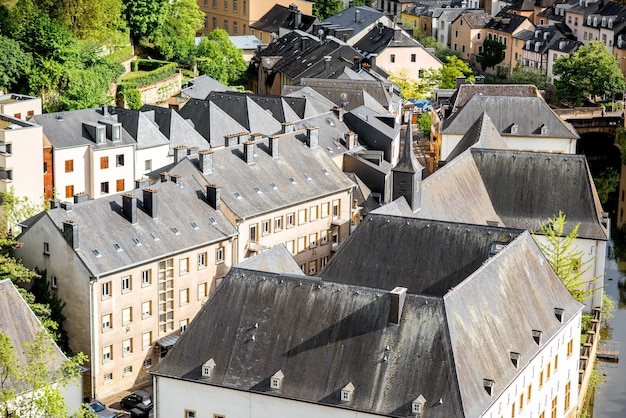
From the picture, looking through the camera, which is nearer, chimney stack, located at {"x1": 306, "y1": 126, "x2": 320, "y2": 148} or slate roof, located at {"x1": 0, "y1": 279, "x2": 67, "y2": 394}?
slate roof, located at {"x1": 0, "y1": 279, "x2": 67, "y2": 394}

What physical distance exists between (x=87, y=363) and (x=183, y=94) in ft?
174

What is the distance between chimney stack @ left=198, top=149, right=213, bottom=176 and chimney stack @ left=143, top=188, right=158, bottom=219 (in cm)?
677

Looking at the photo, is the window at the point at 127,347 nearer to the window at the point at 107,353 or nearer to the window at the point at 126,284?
the window at the point at 107,353

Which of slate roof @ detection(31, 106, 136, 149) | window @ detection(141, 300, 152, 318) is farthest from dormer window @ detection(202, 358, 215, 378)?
slate roof @ detection(31, 106, 136, 149)

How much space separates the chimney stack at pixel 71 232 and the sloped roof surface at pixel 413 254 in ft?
41.6

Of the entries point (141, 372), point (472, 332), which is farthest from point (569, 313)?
point (141, 372)

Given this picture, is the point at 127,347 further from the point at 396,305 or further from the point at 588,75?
the point at 588,75

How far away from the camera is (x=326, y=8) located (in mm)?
184750

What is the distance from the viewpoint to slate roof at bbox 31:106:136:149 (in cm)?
9288

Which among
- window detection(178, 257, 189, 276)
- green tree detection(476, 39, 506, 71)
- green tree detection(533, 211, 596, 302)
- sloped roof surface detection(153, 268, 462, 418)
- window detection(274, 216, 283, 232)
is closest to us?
sloped roof surface detection(153, 268, 462, 418)

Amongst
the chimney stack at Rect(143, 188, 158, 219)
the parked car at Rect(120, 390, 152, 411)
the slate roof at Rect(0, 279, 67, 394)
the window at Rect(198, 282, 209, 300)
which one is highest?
the chimney stack at Rect(143, 188, 158, 219)

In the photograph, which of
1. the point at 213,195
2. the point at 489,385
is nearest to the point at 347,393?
the point at 489,385

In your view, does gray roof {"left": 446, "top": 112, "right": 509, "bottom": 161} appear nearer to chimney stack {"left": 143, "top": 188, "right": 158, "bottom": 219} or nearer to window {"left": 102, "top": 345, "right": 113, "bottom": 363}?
chimney stack {"left": 143, "top": 188, "right": 158, "bottom": 219}

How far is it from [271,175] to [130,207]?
14.1 m
